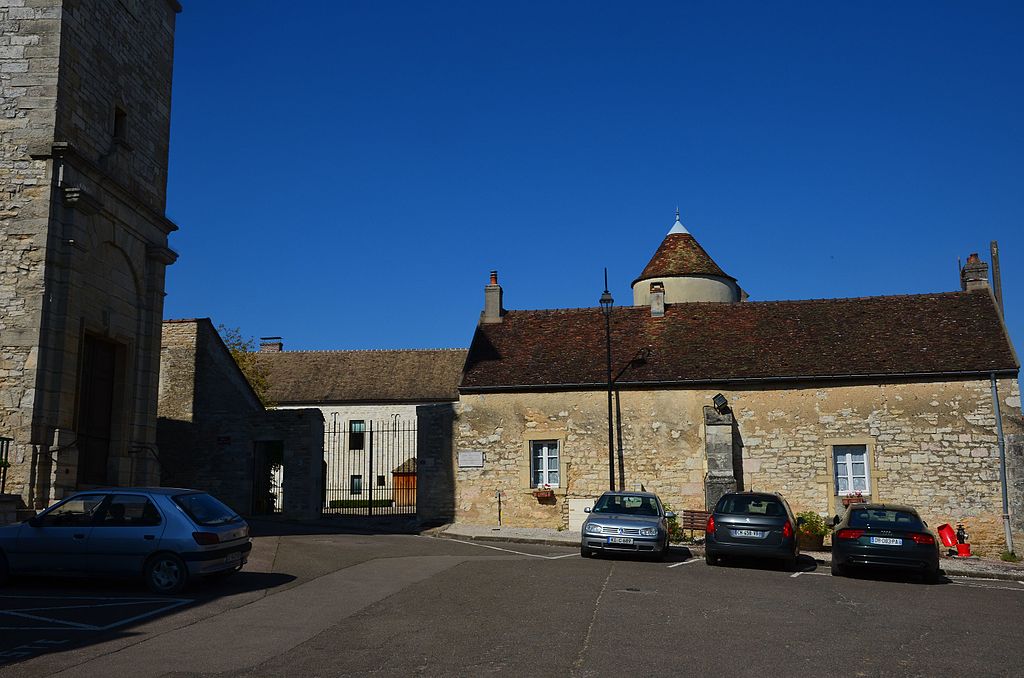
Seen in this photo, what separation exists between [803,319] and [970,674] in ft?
59.8

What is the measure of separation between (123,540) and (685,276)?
2549 centimetres

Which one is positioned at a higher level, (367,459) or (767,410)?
(767,410)

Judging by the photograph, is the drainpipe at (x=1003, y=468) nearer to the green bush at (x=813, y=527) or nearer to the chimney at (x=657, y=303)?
the green bush at (x=813, y=527)

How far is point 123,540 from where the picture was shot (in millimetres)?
10781

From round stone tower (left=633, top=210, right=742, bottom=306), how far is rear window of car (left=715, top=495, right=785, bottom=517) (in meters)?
16.8

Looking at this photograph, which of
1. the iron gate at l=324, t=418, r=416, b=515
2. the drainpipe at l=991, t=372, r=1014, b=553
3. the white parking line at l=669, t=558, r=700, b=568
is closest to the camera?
the white parking line at l=669, t=558, r=700, b=568

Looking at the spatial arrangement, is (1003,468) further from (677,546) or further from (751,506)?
(751,506)

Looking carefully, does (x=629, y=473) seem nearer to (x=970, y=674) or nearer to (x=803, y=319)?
(x=803, y=319)

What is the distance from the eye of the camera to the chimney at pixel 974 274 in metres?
24.4

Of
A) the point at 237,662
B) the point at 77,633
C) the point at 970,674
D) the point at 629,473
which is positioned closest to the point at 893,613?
the point at 970,674

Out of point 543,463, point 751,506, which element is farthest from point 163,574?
point 543,463

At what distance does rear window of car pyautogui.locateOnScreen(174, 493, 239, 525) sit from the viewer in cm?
1098

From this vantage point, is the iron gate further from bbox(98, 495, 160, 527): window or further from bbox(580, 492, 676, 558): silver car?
bbox(98, 495, 160, 527): window

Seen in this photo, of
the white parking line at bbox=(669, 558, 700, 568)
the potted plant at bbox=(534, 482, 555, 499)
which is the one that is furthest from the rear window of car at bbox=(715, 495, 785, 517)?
the potted plant at bbox=(534, 482, 555, 499)
